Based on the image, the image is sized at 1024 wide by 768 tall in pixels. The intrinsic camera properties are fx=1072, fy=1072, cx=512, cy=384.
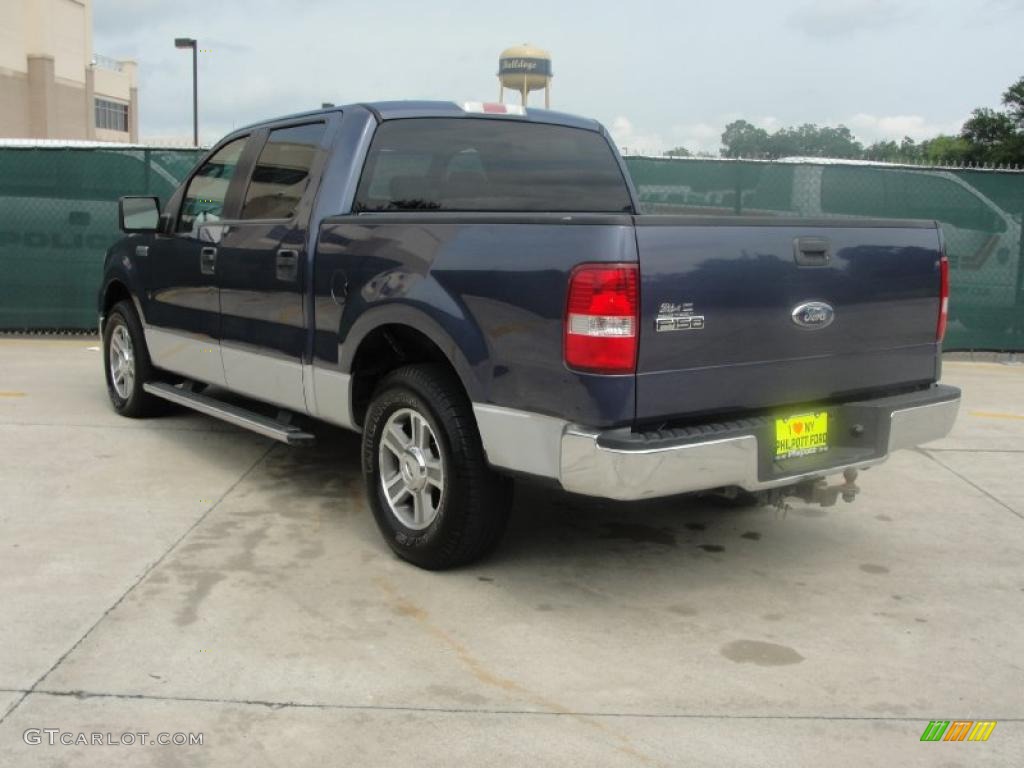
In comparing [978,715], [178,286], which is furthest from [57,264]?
[978,715]

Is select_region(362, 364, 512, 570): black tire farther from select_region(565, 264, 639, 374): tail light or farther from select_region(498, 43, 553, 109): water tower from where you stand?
select_region(498, 43, 553, 109): water tower

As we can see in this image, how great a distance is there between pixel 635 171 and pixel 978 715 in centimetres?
833

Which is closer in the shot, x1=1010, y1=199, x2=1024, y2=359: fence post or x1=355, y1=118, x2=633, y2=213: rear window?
x1=355, y1=118, x2=633, y2=213: rear window

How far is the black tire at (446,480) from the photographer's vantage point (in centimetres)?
419

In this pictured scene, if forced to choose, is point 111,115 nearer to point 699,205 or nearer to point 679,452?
point 699,205

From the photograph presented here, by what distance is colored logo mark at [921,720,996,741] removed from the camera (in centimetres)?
322

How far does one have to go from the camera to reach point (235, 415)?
5703 mm

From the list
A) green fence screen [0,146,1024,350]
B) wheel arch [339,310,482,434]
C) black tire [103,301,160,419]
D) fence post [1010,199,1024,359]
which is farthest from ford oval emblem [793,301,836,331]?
fence post [1010,199,1024,359]

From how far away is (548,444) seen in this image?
3812mm

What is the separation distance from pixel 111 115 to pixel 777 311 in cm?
6992

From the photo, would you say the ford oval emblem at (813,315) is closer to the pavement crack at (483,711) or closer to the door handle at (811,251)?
the door handle at (811,251)

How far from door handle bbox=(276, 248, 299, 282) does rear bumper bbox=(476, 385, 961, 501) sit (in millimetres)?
1518

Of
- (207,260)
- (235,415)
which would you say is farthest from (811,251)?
(207,260)

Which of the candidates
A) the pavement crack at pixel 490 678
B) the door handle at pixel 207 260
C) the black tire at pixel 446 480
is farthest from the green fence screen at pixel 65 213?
the pavement crack at pixel 490 678
